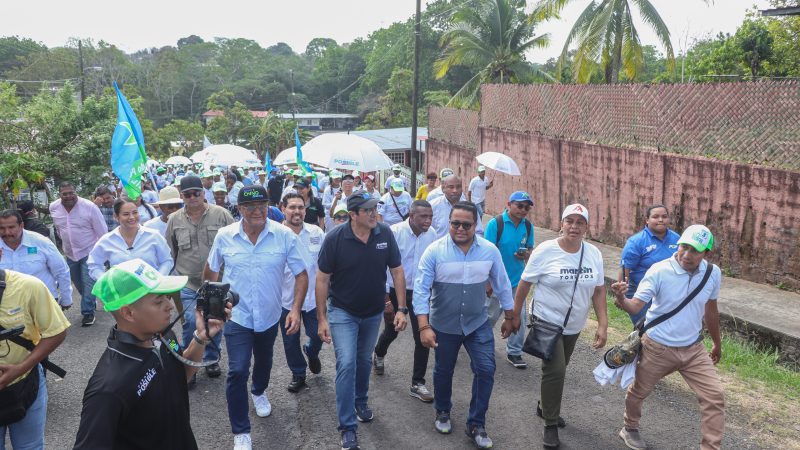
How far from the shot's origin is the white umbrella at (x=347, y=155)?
9.87 meters

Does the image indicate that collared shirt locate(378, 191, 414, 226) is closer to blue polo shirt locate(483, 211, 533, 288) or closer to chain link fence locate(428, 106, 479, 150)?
blue polo shirt locate(483, 211, 533, 288)

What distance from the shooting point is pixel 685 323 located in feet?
14.6

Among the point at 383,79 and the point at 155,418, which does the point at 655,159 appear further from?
the point at 383,79

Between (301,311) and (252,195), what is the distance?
1.28 m

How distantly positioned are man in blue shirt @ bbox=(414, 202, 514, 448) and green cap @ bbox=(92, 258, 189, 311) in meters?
2.50

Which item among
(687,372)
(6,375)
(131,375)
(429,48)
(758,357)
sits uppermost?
(429,48)

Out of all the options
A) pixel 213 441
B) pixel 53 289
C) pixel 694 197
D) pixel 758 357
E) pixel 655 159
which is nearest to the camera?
pixel 213 441

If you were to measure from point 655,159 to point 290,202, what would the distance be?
22.9 feet

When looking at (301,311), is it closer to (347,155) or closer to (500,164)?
(347,155)

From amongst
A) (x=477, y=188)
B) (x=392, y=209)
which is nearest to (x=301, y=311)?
(x=392, y=209)

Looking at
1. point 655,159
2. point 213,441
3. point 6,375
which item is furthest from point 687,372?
point 655,159

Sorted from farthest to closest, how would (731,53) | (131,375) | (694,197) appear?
(731,53)
(694,197)
(131,375)

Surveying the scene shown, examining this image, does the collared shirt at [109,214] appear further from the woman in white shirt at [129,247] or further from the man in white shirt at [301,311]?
the man in white shirt at [301,311]

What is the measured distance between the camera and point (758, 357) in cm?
658
